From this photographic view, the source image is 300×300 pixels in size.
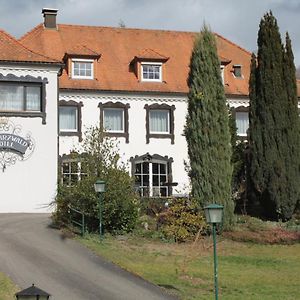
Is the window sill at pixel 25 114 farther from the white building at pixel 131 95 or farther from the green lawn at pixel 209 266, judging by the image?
the green lawn at pixel 209 266

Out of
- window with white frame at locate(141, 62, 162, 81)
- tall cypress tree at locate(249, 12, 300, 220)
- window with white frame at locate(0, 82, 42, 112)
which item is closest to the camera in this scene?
tall cypress tree at locate(249, 12, 300, 220)

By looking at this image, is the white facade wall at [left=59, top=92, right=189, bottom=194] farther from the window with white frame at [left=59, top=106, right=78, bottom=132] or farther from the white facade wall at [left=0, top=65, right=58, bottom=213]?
the white facade wall at [left=0, top=65, right=58, bottom=213]

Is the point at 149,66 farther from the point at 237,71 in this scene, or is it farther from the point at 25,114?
the point at 25,114

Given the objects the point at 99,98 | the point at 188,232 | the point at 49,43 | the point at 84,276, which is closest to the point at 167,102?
the point at 99,98

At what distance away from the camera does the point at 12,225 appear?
2173 cm

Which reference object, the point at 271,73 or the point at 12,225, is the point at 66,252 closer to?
the point at 12,225

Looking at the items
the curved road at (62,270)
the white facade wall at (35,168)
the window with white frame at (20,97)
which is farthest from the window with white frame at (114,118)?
the curved road at (62,270)

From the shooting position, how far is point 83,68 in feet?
104

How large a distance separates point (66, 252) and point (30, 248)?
3.84 ft

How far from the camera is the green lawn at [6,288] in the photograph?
40.8 feet

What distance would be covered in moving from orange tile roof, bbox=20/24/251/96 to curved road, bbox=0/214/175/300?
13.2 metres

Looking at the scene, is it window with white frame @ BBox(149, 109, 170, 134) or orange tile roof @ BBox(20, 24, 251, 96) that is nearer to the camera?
orange tile roof @ BBox(20, 24, 251, 96)

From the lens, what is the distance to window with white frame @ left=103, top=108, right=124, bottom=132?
1243 inches

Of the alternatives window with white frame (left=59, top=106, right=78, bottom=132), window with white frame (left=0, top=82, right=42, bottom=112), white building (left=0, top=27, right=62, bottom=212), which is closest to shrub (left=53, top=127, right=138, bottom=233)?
white building (left=0, top=27, right=62, bottom=212)
